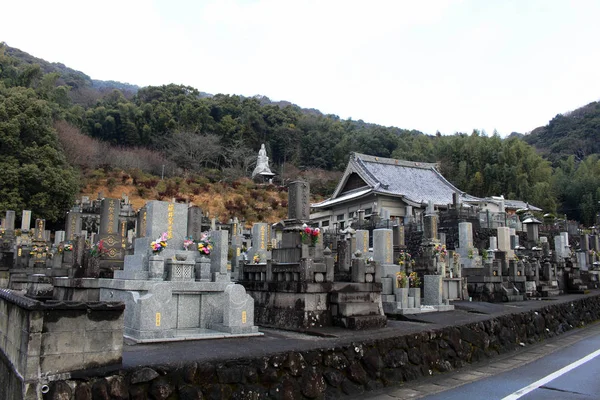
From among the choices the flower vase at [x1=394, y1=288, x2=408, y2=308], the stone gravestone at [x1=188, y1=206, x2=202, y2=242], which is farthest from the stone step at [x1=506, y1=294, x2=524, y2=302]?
the stone gravestone at [x1=188, y1=206, x2=202, y2=242]

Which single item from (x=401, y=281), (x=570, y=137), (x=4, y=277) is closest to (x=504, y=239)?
(x=401, y=281)

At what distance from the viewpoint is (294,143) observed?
212ft

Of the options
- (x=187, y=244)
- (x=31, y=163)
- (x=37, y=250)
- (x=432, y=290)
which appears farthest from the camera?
(x=31, y=163)

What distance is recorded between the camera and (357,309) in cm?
923

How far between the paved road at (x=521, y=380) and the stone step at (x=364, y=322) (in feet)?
6.14

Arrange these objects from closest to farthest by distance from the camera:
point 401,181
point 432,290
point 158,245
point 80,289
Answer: point 158,245, point 80,289, point 432,290, point 401,181

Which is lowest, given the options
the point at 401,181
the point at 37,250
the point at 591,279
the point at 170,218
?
the point at 591,279

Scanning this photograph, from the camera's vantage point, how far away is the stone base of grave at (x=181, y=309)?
6.96 meters

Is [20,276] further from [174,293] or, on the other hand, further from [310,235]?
[310,235]

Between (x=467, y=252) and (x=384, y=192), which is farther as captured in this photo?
(x=384, y=192)

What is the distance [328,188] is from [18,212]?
34.1 meters

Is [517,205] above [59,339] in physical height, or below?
above

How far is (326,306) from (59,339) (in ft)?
18.9

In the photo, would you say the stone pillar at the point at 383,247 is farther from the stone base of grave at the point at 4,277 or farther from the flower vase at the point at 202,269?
the stone base of grave at the point at 4,277
